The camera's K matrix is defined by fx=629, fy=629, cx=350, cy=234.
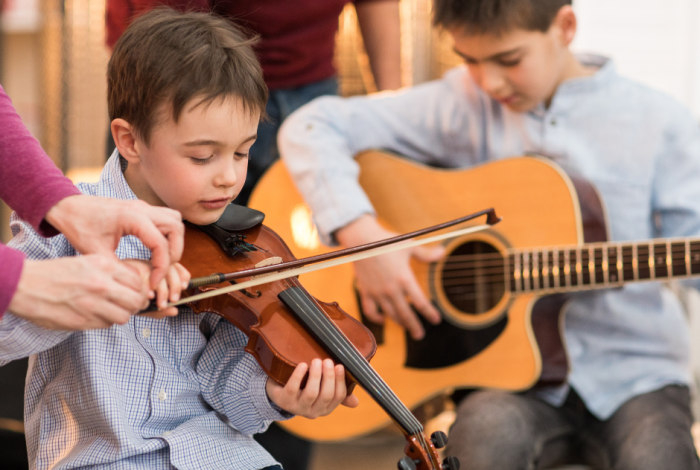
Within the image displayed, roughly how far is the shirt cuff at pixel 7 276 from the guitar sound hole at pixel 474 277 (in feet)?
2.48

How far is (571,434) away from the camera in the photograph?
106 centimetres

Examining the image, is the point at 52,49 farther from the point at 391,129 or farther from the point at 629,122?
the point at 629,122

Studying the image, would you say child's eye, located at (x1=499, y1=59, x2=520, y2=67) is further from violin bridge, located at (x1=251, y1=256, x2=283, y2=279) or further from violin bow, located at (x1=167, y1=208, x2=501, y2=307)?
violin bridge, located at (x1=251, y1=256, x2=283, y2=279)

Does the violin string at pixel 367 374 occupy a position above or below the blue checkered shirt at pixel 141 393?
above

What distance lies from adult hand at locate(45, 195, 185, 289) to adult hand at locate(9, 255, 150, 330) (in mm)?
39

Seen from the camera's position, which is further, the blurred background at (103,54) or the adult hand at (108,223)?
the blurred background at (103,54)

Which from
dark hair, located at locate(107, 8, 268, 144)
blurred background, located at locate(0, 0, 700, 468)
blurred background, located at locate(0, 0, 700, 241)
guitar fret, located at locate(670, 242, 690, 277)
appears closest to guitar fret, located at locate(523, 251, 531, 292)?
guitar fret, located at locate(670, 242, 690, 277)

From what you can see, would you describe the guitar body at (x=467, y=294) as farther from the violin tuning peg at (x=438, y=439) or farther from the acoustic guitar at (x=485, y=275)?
the violin tuning peg at (x=438, y=439)

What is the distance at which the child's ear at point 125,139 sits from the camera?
67 centimetres

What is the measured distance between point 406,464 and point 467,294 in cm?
57

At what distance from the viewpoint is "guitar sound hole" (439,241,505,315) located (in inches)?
43.5

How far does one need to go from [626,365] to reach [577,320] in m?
0.11

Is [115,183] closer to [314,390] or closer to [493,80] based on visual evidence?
[314,390]

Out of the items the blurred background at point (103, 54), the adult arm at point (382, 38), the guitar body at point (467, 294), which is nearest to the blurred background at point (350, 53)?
the blurred background at point (103, 54)
